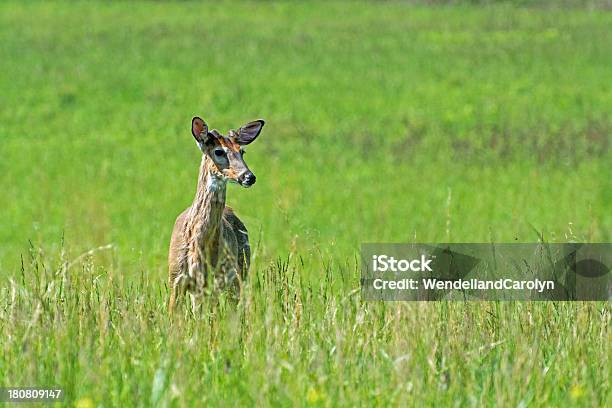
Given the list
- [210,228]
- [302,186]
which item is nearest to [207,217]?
[210,228]

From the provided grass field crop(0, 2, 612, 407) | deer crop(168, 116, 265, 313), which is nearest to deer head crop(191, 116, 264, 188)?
deer crop(168, 116, 265, 313)

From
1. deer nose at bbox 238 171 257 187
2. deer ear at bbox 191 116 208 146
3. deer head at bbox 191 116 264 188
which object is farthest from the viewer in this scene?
deer head at bbox 191 116 264 188

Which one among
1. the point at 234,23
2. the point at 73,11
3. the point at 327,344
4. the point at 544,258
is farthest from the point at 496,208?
the point at 73,11

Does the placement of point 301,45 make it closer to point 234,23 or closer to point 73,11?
point 234,23

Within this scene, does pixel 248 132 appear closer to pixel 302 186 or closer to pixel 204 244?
pixel 204 244

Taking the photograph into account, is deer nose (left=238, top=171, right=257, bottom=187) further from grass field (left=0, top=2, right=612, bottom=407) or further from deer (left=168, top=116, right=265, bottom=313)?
grass field (left=0, top=2, right=612, bottom=407)

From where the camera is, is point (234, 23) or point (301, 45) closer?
point (301, 45)

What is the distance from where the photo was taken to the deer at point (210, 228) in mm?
7402

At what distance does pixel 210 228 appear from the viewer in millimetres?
7945

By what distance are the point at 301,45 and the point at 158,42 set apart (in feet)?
12.5

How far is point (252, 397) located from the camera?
18.2ft

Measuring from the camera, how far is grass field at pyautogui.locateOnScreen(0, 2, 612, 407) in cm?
593

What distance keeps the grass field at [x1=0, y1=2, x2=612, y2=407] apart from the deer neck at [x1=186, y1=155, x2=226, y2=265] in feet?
1.07

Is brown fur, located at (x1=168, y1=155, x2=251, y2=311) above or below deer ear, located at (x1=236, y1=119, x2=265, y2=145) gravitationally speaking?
below
